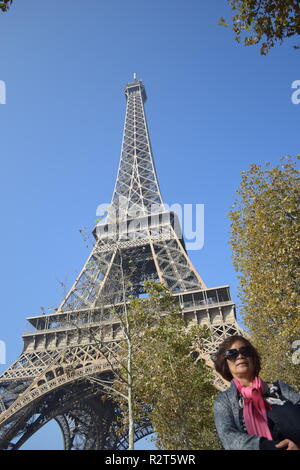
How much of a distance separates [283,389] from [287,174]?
11.0m

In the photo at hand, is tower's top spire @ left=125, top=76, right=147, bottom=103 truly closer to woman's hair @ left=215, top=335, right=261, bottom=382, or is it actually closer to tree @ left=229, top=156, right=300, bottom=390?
tree @ left=229, top=156, right=300, bottom=390

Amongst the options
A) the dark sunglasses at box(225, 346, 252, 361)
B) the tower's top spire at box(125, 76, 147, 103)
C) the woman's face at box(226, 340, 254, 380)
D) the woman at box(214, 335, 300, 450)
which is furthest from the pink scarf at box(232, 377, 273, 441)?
the tower's top spire at box(125, 76, 147, 103)

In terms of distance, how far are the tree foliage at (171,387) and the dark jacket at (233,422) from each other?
28.5 ft

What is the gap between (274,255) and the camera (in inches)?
448

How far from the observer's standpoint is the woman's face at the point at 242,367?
3.30 metres

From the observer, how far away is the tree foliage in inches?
452

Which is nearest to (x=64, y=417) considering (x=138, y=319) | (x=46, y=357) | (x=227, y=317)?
(x=46, y=357)

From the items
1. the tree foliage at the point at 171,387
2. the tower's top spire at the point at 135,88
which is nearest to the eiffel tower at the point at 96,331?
the tree foliage at the point at 171,387

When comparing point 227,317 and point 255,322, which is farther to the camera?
point 227,317

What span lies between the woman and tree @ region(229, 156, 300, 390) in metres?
7.64

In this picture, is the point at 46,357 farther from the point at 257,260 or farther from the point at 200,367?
the point at 257,260

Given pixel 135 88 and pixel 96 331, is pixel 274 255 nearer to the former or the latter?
pixel 96 331

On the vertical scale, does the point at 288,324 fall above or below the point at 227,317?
below

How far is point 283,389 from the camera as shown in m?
3.11
